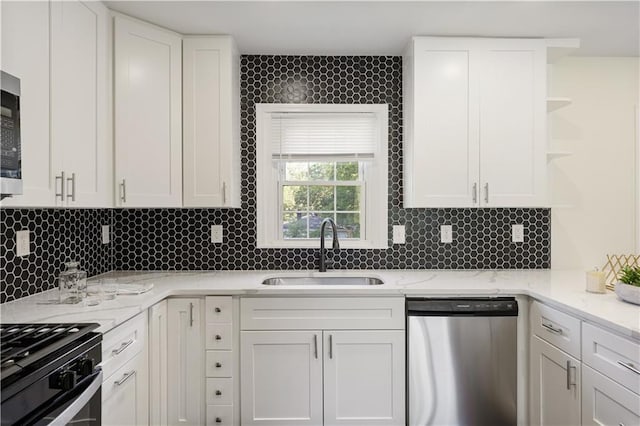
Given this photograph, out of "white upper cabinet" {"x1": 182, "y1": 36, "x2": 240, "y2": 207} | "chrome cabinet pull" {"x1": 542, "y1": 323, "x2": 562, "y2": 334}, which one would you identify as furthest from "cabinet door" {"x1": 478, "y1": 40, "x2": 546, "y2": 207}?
"white upper cabinet" {"x1": 182, "y1": 36, "x2": 240, "y2": 207}

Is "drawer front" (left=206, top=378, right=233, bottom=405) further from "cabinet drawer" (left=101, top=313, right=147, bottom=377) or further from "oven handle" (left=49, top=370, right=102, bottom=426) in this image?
"oven handle" (left=49, top=370, right=102, bottom=426)

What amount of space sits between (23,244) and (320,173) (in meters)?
1.82

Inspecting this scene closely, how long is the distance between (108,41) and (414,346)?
2405mm

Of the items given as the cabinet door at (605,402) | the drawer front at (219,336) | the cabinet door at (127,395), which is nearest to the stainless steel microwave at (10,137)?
the cabinet door at (127,395)

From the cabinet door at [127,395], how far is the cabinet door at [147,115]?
0.92 m

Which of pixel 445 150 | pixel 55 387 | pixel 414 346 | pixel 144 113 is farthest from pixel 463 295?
pixel 144 113

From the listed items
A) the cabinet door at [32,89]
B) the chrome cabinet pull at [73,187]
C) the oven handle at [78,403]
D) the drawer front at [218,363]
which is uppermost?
the cabinet door at [32,89]

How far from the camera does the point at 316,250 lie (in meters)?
2.82

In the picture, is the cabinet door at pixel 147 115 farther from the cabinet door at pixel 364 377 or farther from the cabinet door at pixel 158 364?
the cabinet door at pixel 364 377

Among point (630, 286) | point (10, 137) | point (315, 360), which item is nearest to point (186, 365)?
point (315, 360)

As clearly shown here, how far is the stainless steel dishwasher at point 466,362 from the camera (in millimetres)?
2158

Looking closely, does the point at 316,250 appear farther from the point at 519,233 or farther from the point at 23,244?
the point at 23,244

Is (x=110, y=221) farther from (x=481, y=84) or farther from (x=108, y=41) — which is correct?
(x=481, y=84)

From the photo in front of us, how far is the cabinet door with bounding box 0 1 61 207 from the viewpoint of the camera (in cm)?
144
